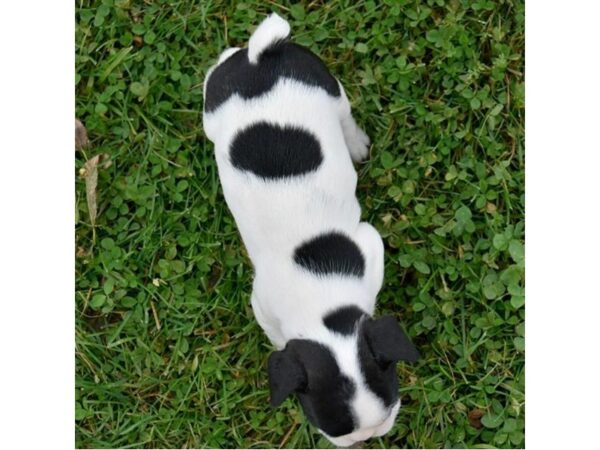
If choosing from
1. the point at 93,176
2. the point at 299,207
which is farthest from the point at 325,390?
the point at 93,176

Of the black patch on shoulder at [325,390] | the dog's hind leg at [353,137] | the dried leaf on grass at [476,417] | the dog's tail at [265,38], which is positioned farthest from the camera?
the dried leaf on grass at [476,417]

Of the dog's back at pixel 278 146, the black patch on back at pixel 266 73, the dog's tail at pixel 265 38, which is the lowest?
the dog's back at pixel 278 146

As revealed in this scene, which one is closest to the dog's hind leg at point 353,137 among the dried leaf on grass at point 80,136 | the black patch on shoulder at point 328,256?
the black patch on shoulder at point 328,256

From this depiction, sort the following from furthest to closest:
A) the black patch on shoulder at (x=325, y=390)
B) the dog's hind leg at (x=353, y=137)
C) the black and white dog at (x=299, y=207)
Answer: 1. the dog's hind leg at (x=353, y=137)
2. the black and white dog at (x=299, y=207)
3. the black patch on shoulder at (x=325, y=390)

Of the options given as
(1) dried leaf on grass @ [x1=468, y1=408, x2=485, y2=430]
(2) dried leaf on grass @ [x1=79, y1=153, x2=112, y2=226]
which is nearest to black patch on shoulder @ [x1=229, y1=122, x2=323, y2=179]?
(2) dried leaf on grass @ [x1=79, y1=153, x2=112, y2=226]

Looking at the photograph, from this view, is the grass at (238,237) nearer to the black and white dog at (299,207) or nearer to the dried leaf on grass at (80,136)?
the dried leaf on grass at (80,136)

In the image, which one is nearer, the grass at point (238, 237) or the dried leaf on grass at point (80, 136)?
the grass at point (238, 237)

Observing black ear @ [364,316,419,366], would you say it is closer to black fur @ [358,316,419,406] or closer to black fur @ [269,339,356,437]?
black fur @ [358,316,419,406]
